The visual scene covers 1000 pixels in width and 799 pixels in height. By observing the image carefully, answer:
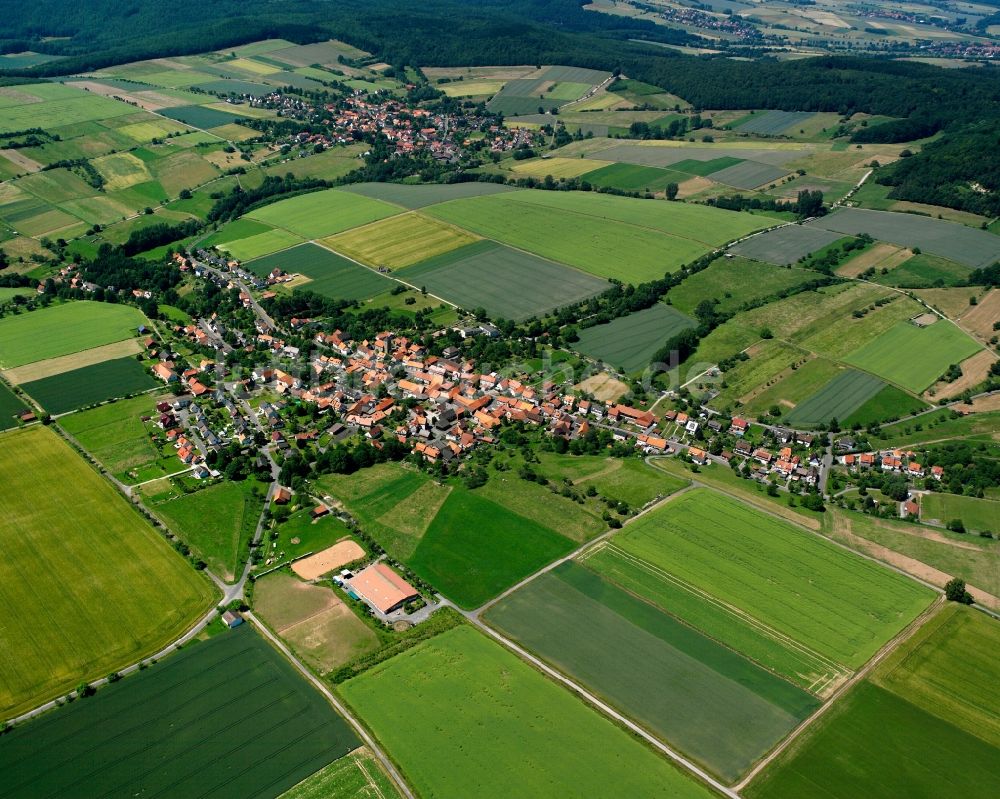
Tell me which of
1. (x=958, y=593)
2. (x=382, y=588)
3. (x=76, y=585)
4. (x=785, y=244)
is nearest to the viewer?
(x=958, y=593)

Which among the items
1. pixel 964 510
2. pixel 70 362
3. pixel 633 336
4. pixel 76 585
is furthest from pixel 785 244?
pixel 76 585

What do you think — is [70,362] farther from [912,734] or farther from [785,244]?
[785,244]

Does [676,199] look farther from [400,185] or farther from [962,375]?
[962,375]

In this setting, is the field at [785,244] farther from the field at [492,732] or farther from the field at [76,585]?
the field at [76,585]

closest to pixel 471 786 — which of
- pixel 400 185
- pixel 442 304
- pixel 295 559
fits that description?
pixel 295 559

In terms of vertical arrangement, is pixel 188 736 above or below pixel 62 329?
below

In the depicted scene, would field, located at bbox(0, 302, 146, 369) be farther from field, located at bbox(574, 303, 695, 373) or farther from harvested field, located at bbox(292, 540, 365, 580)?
field, located at bbox(574, 303, 695, 373)

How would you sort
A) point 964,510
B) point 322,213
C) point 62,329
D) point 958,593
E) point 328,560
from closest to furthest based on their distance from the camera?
point 958,593, point 328,560, point 964,510, point 62,329, point 322,213
